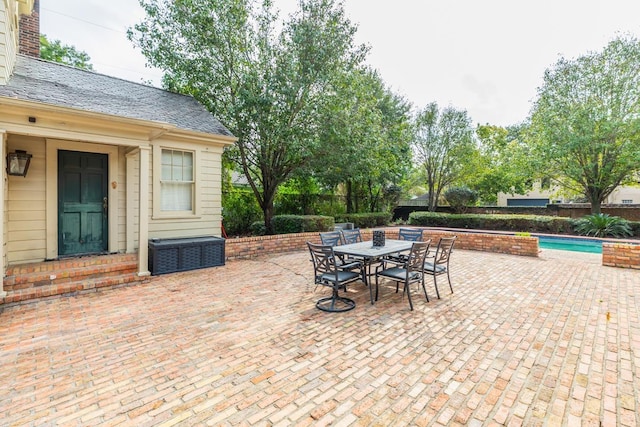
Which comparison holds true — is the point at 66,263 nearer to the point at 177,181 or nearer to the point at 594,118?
the point at 177,181

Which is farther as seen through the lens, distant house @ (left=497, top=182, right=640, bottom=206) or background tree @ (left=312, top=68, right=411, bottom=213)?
distant house @ (left=497, top=182, right=640, bottom=206)

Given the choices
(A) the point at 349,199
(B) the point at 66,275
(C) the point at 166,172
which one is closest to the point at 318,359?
(B) the point at 66,275

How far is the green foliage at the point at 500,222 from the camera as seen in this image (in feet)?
42.3

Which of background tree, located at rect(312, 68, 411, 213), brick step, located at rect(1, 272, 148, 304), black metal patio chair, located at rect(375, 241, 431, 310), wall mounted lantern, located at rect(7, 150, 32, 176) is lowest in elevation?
brick step, located at rect(1, 272, 148, 304)

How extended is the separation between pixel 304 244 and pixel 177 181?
414cm

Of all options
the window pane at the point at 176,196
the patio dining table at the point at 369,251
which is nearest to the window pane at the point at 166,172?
the window pane at the point at 176,196

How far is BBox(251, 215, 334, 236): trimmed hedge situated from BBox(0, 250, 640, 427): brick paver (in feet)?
16.2

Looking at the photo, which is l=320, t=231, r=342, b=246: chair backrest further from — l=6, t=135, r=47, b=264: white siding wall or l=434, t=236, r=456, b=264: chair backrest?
l=6, t=135, r=47, b=264: white siding wall

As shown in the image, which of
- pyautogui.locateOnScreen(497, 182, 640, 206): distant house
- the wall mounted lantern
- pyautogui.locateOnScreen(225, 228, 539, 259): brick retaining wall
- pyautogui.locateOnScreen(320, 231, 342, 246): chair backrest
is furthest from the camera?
pyautogui.locateOnScreen(497, 182, 640, 206): distant house

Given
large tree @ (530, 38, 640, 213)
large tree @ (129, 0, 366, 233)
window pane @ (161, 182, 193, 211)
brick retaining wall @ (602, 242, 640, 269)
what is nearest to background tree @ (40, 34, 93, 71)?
large tree @ (129, 0, 366, 233)

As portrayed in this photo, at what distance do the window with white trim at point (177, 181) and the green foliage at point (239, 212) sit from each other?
2.83m

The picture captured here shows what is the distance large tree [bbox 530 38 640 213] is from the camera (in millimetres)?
11656

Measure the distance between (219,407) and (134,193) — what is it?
5.49 meters

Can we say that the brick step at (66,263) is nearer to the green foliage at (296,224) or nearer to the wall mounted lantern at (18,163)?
the wall mounted lantern at (18,163)
